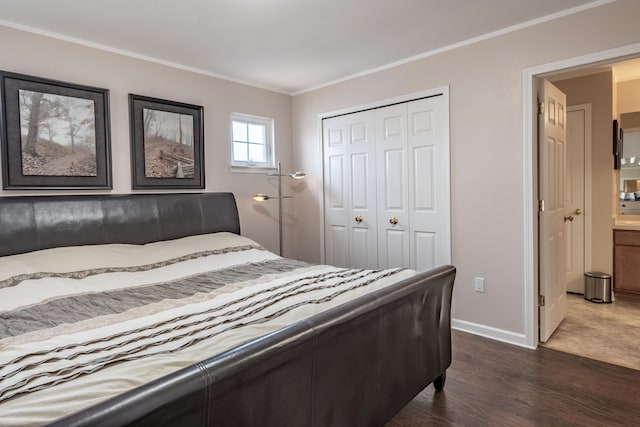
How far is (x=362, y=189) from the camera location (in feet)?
13.0

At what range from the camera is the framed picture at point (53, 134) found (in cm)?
263

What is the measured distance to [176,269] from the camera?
2643 mm

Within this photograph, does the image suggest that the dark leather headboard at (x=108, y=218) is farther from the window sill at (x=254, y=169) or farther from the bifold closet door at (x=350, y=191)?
the bifold closet door at (x=350, y=191)

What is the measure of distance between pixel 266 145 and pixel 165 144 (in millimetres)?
1231

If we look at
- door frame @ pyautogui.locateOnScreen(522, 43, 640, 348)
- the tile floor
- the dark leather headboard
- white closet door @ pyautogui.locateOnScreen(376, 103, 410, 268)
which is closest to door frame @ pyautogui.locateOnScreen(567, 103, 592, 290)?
the tile floor

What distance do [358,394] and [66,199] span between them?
8.22 ft

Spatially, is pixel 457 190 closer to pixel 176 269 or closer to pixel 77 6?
pixel 176 269

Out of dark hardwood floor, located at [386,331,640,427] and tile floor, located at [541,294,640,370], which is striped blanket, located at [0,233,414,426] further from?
tile floor, located at [541,294,640,370]

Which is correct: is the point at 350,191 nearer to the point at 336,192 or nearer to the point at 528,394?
the point at 336,192

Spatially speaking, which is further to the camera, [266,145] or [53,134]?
[266,145]

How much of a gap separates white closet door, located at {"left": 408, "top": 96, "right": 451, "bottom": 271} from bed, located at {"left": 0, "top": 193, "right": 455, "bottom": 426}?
47.3 inches

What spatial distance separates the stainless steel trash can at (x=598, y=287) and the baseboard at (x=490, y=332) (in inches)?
68.9

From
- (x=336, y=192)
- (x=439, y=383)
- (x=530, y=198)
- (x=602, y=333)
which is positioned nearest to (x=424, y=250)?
(x=530, y=198)

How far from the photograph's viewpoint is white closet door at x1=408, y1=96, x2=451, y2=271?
3.32 m
